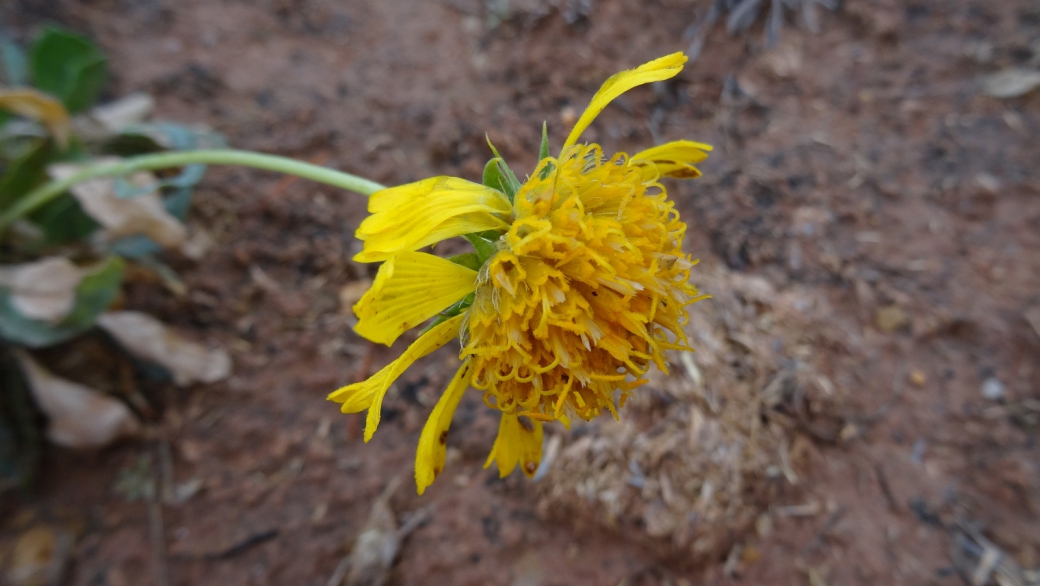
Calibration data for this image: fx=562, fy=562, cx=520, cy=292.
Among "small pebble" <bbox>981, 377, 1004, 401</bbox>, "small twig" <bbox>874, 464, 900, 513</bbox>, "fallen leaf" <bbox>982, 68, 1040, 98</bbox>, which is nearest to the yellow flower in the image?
"small twig" <bbox>874, 464, 900, 513</bbox>

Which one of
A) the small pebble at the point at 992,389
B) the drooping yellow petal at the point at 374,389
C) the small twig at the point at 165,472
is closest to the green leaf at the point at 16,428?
the small twig at the point at 165,472

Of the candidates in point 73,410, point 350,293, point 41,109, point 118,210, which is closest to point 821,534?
point 350,293

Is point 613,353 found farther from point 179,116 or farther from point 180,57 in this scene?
point 180,57

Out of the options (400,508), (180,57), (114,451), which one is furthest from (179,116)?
(400,508)

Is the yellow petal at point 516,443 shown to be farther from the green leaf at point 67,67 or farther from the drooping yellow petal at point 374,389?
the green leaf at point 67,67

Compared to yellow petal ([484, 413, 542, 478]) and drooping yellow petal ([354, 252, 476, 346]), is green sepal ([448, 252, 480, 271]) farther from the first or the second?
yellow petal ([484, 413, 542, 478])

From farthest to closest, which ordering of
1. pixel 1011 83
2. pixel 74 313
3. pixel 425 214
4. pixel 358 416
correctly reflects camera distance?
pixel 1011 83 < pixel 358 416 < pixel 74 313 < pixel 425 214

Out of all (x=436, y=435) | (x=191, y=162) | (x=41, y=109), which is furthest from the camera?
(x=41, y=109)

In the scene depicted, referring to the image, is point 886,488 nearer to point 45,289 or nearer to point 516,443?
point 516,443
